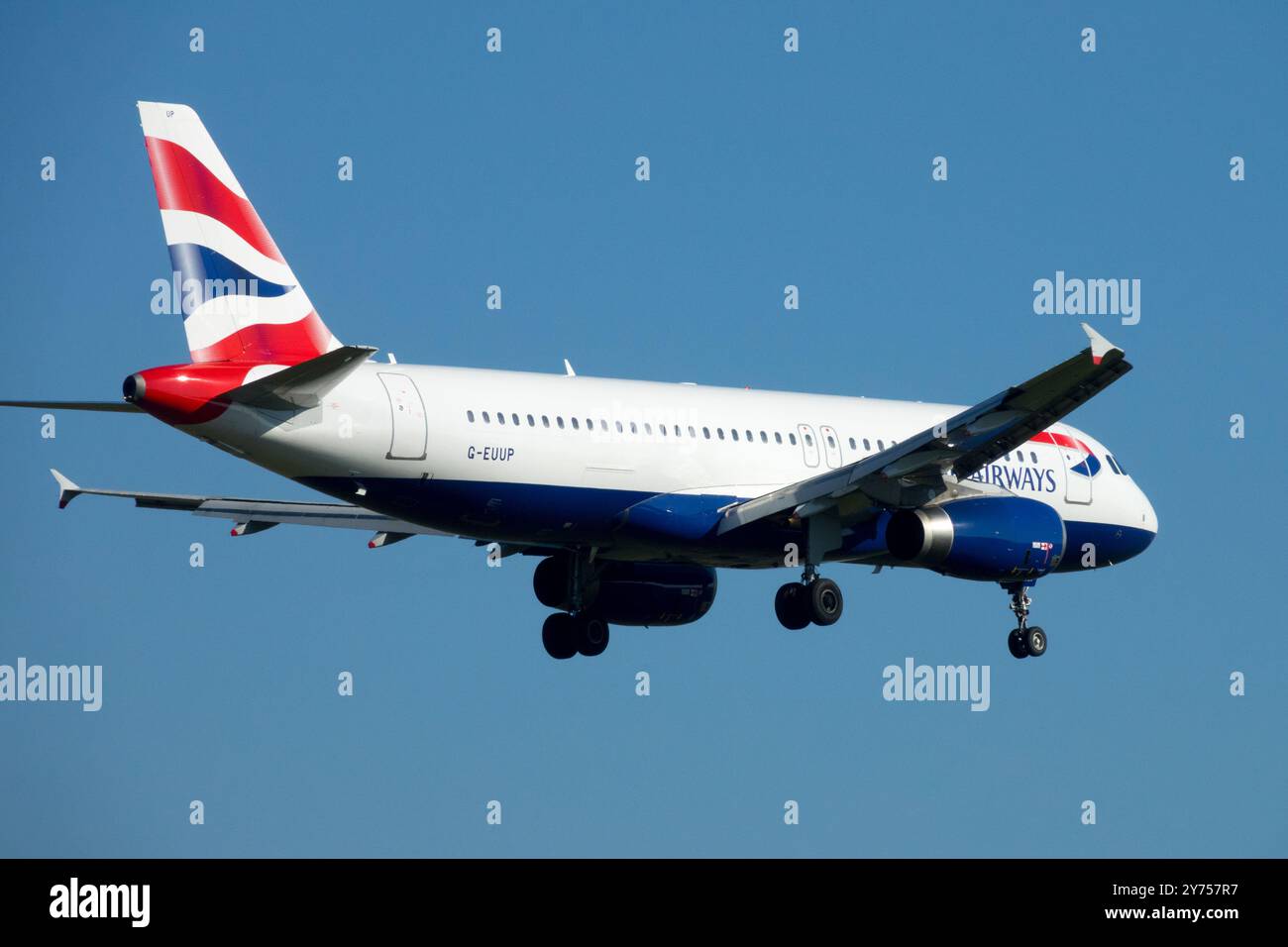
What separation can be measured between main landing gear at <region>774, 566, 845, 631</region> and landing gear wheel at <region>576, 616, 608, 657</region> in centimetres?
494

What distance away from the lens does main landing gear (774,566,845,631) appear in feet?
142

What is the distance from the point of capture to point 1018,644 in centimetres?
4781

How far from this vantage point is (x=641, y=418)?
140ft

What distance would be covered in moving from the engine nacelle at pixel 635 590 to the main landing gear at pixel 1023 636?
21.0 ft

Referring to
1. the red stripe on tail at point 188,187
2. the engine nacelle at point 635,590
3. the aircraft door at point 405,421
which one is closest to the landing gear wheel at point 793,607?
the engine nacelle at point 635,590

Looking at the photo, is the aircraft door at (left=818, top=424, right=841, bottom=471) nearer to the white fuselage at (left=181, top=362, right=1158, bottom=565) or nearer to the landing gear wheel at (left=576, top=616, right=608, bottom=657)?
the white fuselage at (left=181, top=362, right=1158, bottom=565)

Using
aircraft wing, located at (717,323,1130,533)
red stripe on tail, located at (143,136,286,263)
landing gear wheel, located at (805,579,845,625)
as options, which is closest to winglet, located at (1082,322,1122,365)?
aircraft wing, located at (717,323,1130,533)

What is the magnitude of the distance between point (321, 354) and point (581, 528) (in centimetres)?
634

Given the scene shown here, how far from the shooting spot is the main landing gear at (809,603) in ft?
142

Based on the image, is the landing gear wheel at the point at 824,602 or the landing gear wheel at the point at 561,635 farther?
the landing gear wheel at the point at 561,635

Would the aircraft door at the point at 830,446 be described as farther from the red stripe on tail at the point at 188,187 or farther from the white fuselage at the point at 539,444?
the red stripe on tail at the point at 188,187
